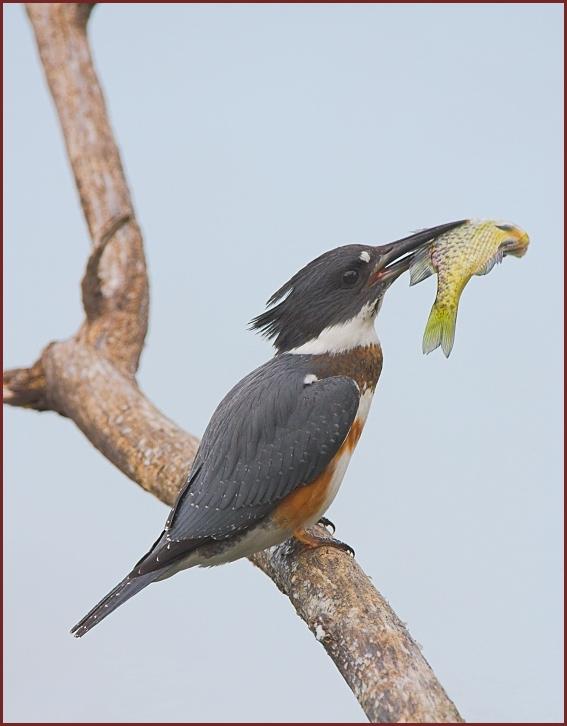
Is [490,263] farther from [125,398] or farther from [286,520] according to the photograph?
[125,398]

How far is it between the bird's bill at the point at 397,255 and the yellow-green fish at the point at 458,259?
31 millimetres

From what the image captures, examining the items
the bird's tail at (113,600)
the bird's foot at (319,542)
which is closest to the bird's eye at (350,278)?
the bird's foot at (319,542)

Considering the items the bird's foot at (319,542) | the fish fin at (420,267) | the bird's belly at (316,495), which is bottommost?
the bird's foot at (319,542)

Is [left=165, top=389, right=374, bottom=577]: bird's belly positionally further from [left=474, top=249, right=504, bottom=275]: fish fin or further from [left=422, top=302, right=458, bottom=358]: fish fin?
[left=474, top=249, right=504, bottom=275]: fish fin

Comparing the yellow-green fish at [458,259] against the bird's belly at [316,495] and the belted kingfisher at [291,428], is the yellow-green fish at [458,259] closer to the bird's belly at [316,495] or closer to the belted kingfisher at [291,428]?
the belted kingfisher at [291,428]

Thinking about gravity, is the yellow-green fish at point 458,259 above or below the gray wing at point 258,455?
above

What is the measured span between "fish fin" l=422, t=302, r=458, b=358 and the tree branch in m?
0.68

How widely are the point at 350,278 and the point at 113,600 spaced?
3.76 ft

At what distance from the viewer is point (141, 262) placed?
183 inches

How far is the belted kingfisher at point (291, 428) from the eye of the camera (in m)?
2.82

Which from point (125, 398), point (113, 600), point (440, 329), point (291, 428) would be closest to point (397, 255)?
point (440, 329)

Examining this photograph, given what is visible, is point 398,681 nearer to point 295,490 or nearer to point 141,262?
point 295,490

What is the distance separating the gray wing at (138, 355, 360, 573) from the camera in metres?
2.81

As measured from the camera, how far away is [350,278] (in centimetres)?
302
